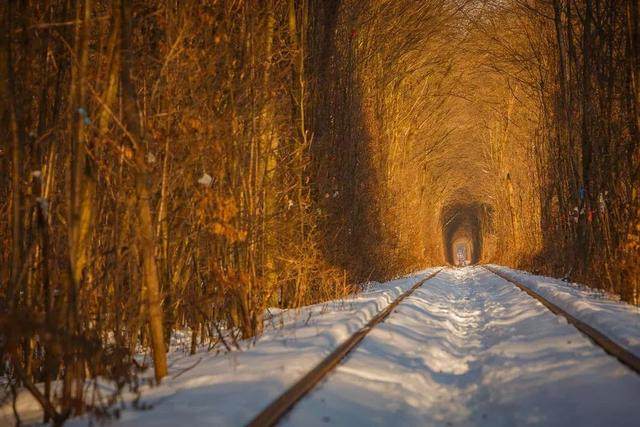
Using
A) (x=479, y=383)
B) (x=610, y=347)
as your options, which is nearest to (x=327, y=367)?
(x=479, y=383)

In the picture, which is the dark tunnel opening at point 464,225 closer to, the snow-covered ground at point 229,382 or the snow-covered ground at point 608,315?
the snow-covered ground at point 608,315

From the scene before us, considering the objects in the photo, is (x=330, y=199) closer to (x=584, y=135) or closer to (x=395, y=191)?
(x=584, y=135)

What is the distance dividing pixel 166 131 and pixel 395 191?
21486 millimetres

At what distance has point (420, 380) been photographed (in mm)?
5324

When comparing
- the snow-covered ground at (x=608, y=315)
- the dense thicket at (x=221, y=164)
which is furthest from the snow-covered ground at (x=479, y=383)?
the dense thicket at (x=221, y=164)

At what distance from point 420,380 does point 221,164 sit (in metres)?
3.21

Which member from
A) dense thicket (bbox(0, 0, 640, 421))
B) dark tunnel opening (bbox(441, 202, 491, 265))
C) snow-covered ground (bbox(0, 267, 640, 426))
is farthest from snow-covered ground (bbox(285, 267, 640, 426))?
dark tunnel opening (bbox(441, 202, 491, 265))

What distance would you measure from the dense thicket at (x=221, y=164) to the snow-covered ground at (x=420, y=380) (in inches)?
21.3

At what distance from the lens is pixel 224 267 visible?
739 centimetres

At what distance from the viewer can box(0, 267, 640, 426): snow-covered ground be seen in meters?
4.05

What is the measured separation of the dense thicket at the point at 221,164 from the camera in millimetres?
4703

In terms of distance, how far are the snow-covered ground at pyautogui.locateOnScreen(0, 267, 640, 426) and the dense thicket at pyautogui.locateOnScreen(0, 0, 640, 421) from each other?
541 millimetres

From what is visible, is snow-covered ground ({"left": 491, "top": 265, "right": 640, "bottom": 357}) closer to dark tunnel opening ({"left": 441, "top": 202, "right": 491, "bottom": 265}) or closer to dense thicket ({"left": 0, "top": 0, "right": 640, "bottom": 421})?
dense thicket ({"left": 0, "top": 0, "right": 640, "bottom": 421})

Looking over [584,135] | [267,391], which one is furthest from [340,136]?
[267,391]
